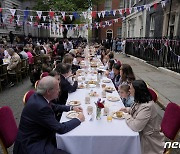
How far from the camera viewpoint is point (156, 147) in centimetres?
254

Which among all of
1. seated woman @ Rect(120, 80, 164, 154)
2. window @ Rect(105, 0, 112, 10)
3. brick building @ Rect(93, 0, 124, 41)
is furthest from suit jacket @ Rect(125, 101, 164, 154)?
window @ Rect(105, 0, 112, 10)

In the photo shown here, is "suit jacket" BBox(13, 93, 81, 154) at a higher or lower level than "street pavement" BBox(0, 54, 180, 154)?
higher

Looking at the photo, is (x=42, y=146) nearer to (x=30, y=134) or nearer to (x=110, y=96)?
(x=30, y=134)

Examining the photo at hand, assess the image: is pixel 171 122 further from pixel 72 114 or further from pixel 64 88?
pixel 64 88

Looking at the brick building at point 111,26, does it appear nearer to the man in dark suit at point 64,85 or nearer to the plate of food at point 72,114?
the man in dark suit at point 64,85

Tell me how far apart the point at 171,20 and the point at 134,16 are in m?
9.32

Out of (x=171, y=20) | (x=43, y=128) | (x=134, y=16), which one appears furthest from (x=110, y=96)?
(x=134, y=16)

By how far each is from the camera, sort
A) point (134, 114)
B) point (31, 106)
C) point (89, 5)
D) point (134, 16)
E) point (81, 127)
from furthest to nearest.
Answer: point (89, 5)
point (134, 16)
point (134, 114)
point (81, 127)
point (31, 106)

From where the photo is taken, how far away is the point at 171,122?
2637 millimetres

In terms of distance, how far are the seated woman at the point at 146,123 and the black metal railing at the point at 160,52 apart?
6.75 m

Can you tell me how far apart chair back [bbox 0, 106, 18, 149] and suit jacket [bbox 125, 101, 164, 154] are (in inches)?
63.0

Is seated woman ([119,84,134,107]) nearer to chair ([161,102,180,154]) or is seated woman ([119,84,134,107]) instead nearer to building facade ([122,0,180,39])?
chair ([161,102,180,154])

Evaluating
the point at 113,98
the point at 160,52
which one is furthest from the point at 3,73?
the point at 160,52

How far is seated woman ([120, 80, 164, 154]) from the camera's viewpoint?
247 cm
